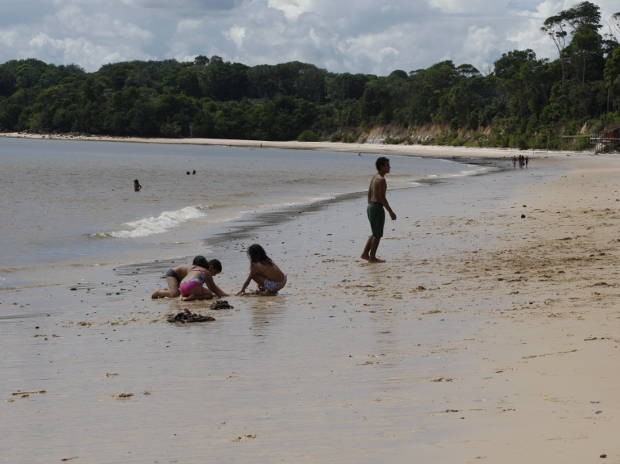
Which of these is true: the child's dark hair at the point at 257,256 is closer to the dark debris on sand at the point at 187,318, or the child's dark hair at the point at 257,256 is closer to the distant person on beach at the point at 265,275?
the distant person on beach at the point at 265,275

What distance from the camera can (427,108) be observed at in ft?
440

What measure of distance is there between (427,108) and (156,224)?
11451 cm

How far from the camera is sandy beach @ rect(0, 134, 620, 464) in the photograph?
5137 mm

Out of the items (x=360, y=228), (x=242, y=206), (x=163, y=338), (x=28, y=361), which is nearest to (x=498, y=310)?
(x=163, y=338)

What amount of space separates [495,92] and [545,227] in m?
112

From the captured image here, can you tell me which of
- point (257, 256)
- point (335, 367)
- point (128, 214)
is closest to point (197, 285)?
point (257, 256)

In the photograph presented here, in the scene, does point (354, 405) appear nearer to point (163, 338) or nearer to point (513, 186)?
point (163, 338)

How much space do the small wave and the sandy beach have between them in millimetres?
7189

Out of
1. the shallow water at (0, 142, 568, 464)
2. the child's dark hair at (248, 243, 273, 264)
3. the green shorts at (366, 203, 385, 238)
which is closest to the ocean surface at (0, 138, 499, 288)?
the shallow water at (0, 142, 568, 464)

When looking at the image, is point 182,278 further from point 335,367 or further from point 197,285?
point 335,367

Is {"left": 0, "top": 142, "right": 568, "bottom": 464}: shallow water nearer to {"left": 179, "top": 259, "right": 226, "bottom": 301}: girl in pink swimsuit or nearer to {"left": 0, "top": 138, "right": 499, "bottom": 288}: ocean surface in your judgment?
{"left": 179, "top": 259, "right": 226, "bottom": 301}: girl in pink swimsuit

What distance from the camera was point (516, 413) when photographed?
545cm

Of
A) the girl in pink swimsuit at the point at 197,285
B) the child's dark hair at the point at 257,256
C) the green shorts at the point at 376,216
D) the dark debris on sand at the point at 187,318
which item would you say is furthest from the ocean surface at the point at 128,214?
the dark debris on sand at the point at 187,318

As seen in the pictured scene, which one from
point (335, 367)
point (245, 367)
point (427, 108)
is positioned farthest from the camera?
point (427, 108)
